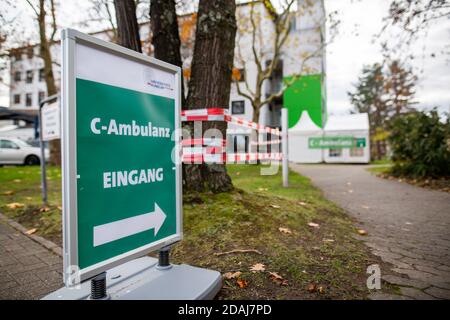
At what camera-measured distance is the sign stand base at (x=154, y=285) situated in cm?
212

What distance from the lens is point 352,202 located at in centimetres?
647

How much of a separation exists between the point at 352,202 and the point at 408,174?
5366 mm

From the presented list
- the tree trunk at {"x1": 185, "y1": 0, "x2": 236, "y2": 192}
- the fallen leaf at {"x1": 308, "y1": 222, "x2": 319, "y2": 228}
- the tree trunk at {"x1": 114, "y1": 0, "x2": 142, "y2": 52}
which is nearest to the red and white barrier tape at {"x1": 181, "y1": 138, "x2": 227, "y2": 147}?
the tree trunk at {"x1": 185, "y1": 0, "x2": 236, "y2": 192}

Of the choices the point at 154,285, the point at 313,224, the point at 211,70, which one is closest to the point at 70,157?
the point at 154,285

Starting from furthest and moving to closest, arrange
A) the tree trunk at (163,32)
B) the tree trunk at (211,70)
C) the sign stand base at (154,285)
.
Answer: the tree trunk at (163,32)
the tree trunk at (211,70)
the sign stand base at (154,285)

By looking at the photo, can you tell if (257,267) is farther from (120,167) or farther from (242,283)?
(120,167)

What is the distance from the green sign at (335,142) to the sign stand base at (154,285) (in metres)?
22.9

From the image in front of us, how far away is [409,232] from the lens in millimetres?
4184

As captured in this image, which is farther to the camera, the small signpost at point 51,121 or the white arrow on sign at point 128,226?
the small signpost at point 51,121

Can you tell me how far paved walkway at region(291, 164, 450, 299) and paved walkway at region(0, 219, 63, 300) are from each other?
2702mm

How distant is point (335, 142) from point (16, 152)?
2069 cm

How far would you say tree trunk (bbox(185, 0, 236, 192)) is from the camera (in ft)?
14.9

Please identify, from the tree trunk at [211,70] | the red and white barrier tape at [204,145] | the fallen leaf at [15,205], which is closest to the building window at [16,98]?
the fallen leaf at [15,205]

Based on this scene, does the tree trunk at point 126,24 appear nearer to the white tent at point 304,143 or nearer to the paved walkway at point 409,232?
the paved walkway at point 409,232
